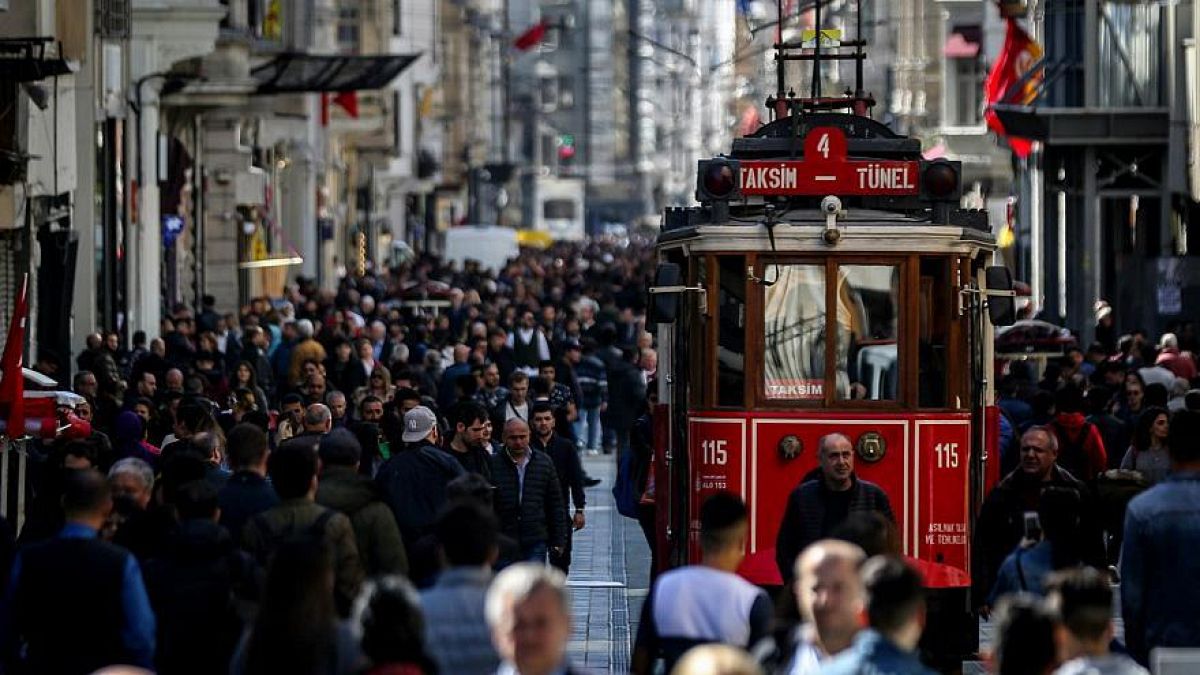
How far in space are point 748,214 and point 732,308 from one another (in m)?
0.59

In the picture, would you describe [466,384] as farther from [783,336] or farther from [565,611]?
[565,611]

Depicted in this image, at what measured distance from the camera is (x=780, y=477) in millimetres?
14812

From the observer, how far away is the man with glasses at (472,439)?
619 inches

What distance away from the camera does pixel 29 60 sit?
24.0 meters

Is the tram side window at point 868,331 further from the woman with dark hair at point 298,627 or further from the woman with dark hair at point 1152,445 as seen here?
the woman with dark hair at point 298,627

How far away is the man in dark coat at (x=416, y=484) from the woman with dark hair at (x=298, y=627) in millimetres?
5741

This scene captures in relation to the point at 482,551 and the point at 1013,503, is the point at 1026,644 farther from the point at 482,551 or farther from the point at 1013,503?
the point at 1013,503

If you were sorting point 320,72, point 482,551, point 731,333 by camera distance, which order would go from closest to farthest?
point 482,551 → point 731,333 → point 320,72

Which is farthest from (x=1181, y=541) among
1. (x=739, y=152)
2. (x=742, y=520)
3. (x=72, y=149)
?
(x=72, y=149)

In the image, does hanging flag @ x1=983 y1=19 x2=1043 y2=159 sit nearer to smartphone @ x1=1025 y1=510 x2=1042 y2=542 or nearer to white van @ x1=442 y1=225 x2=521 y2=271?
smartphone @ x1=1025 y1=510 x2=1042 y2=542

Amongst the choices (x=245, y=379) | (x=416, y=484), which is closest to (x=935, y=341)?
(x=416, y=484)

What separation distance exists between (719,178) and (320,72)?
28.3m

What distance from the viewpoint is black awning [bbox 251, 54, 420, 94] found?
4209 centimetres

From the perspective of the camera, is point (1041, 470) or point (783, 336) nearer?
point (1041, 470)
